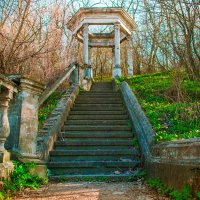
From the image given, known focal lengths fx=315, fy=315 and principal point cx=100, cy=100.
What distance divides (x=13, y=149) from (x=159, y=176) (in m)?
2.57

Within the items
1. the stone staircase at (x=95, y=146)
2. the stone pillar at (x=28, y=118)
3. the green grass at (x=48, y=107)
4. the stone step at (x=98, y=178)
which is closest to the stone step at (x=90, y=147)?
the stone staircase at (x=95, y=146)

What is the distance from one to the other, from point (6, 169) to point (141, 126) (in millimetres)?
4232

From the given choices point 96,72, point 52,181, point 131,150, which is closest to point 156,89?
point 131,150

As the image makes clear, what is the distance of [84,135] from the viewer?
8.68 metres

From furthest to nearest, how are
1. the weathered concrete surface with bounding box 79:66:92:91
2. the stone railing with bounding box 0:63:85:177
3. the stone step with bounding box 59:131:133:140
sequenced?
1. the weathered concrete surface with bounding box 79:66:92:91
2. the stone step with bounding box 59:131:133:140
3. the stone railing with bounding box 0:63:85:177

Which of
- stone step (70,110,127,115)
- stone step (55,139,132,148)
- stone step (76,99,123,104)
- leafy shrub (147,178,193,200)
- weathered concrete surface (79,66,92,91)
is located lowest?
leafy shrub (147,178,193,200)

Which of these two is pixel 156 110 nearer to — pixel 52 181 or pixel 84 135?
pixel 84 135

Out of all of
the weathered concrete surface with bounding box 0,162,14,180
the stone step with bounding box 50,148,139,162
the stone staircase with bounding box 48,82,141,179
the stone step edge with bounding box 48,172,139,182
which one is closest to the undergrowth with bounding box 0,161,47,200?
the weathered concrete surface with bounding box 0,162,14,180

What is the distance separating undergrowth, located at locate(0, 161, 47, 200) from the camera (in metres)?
4.62

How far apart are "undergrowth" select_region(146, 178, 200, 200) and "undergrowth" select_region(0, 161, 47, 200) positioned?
2023mm

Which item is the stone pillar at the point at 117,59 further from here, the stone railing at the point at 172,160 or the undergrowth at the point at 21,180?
the undergrowth at the point at 21,180

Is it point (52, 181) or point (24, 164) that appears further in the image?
point (52, 181)

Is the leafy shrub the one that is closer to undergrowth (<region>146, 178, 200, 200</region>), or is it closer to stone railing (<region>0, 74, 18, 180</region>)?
undergrowth (<region>146, 178, 200, 200</region>)

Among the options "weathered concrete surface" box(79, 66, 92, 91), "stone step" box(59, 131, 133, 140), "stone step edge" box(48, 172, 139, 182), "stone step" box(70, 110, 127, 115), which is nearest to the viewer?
"stone step edge" box(48, 172, 139, 182)
